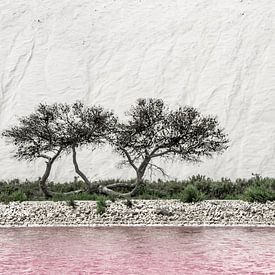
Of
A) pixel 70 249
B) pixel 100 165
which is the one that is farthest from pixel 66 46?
pixel 70 249

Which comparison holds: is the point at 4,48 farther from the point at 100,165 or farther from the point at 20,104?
the point at 100,165

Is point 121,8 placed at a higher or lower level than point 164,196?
higher

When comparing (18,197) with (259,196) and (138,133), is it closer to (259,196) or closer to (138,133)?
(138,133)

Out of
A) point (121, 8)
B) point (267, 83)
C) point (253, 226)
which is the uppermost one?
point (121, 8)

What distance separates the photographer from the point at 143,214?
59.8ft

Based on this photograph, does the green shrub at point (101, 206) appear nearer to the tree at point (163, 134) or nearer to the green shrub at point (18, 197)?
the green shrub at point (18, 197)

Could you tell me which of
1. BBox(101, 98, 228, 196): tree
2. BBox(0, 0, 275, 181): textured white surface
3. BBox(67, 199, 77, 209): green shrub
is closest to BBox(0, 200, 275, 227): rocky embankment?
BBox(67, 199, 77, 209): green shrub

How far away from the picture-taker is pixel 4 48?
37125mm

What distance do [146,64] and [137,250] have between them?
23168 millimetres

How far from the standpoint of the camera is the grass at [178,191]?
19.5m

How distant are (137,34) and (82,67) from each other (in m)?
4.03

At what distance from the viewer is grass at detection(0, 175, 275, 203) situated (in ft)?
64.0

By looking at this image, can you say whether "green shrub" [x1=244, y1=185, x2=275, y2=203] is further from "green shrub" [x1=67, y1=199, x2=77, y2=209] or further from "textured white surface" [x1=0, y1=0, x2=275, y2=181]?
"textured white surface" [x1=0, y1=0, x2=275, y2=181]

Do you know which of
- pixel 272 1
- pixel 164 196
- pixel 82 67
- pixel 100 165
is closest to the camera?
pixel 164 196
